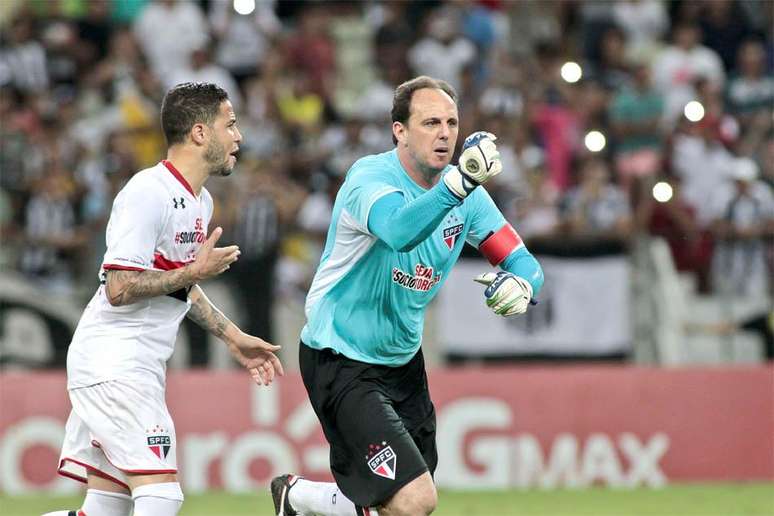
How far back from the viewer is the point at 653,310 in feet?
46.5

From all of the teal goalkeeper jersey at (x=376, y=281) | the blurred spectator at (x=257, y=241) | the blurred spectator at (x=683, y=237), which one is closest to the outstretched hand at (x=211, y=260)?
the teal goalkeeper jersey at (x=376, y=281)

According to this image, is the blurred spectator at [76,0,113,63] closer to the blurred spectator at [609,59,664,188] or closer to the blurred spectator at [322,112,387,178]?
the blurred spectator at [322,112,387,178]

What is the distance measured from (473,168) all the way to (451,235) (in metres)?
0.99

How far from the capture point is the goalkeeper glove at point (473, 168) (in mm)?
6602

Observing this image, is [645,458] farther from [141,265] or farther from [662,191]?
[141,265]

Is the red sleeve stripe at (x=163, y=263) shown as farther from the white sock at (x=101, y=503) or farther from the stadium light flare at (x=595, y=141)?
the stadium light flare at (x=595, y=141)

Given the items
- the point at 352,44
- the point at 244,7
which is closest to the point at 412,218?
the point at 244,7

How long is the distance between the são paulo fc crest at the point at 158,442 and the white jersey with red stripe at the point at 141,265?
0.26 m

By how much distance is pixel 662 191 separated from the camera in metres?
15.0

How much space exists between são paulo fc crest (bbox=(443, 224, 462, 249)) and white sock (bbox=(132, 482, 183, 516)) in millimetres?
1815

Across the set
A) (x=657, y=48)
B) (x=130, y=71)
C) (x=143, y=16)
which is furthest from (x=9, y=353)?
(x=657, y=48)

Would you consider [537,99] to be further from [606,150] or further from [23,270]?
[23,270]

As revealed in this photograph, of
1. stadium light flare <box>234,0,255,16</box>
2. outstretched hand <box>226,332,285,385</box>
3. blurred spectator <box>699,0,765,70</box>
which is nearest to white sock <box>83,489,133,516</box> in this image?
outstretched hand <box>226,332,285,385</box>

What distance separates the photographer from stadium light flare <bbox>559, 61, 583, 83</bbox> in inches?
707
